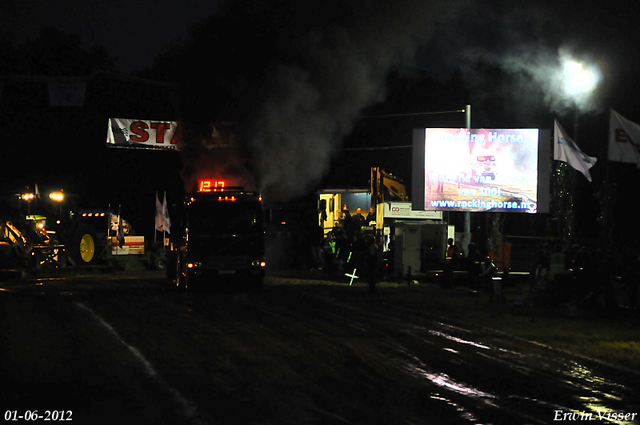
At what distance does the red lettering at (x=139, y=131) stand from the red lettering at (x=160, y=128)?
0.45 meters

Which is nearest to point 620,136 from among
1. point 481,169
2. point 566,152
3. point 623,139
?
point 623,139

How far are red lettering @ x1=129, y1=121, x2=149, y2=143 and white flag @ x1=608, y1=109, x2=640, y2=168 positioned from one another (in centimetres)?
2225

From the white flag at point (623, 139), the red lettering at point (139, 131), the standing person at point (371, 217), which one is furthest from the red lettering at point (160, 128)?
the white flag at point (623, 139)

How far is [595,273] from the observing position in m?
16.4

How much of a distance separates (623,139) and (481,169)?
5.53 meters

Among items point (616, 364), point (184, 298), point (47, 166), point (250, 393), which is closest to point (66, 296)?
point (184, 298)

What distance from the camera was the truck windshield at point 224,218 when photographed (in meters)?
21.0

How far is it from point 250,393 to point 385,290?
1396 cm

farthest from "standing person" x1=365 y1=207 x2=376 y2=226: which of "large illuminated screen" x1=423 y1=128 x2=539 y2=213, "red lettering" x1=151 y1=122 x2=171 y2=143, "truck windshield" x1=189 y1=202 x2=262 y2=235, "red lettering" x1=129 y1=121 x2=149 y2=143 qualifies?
"red lettering" x1=129 y1=121 x2=149 y2=143

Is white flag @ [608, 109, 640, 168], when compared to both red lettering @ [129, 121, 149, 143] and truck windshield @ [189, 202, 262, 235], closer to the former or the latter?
truck windshield @ [189, 202, 262, 235]

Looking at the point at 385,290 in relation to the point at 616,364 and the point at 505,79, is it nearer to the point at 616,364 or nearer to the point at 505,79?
the point at 616,364

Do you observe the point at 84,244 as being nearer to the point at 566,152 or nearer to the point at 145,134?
the point at 145,134

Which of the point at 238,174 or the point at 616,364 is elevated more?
the point at 238,174

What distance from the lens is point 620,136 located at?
20.1 m
